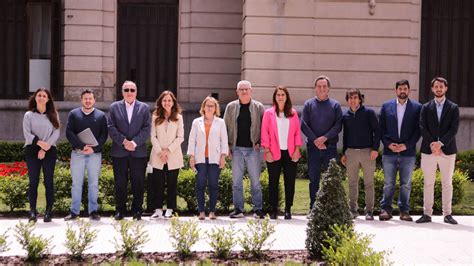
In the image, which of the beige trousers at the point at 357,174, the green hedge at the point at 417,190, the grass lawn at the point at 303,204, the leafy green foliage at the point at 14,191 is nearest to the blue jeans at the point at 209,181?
the grass lawn at the point at 303,204

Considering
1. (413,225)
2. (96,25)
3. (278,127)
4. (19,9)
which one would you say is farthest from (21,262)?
(19,9)

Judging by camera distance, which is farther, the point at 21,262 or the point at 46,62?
the point at 46,62

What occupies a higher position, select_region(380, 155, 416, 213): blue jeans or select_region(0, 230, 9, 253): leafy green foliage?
select_region(380, 155, 416, 213): blue jeans

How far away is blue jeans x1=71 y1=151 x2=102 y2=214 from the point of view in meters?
11.6

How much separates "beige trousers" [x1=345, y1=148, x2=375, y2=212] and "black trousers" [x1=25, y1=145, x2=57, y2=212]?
186 inches

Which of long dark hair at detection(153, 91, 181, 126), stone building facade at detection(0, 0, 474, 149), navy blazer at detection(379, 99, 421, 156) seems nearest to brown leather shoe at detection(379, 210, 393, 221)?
navy blazer at detection(379, 99, 421, 156)

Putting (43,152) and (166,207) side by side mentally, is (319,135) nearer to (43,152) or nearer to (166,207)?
(166,207)

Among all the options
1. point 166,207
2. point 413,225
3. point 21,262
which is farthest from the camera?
point 166,207

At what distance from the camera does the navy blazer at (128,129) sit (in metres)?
11.7

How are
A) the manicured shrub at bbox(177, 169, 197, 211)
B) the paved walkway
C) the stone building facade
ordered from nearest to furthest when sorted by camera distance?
the paved walkway
the manicured shrub at bbox(177, 169, 197, 211)
the stone building facade

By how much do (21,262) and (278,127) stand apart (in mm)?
5065

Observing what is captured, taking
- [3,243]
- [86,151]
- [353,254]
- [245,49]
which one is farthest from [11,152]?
[353,254]

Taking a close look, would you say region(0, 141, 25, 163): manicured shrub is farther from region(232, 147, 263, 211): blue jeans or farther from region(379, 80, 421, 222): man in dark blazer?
region(379, 80, 421, 222): man in dark blazer

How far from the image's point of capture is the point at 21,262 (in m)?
8.28
